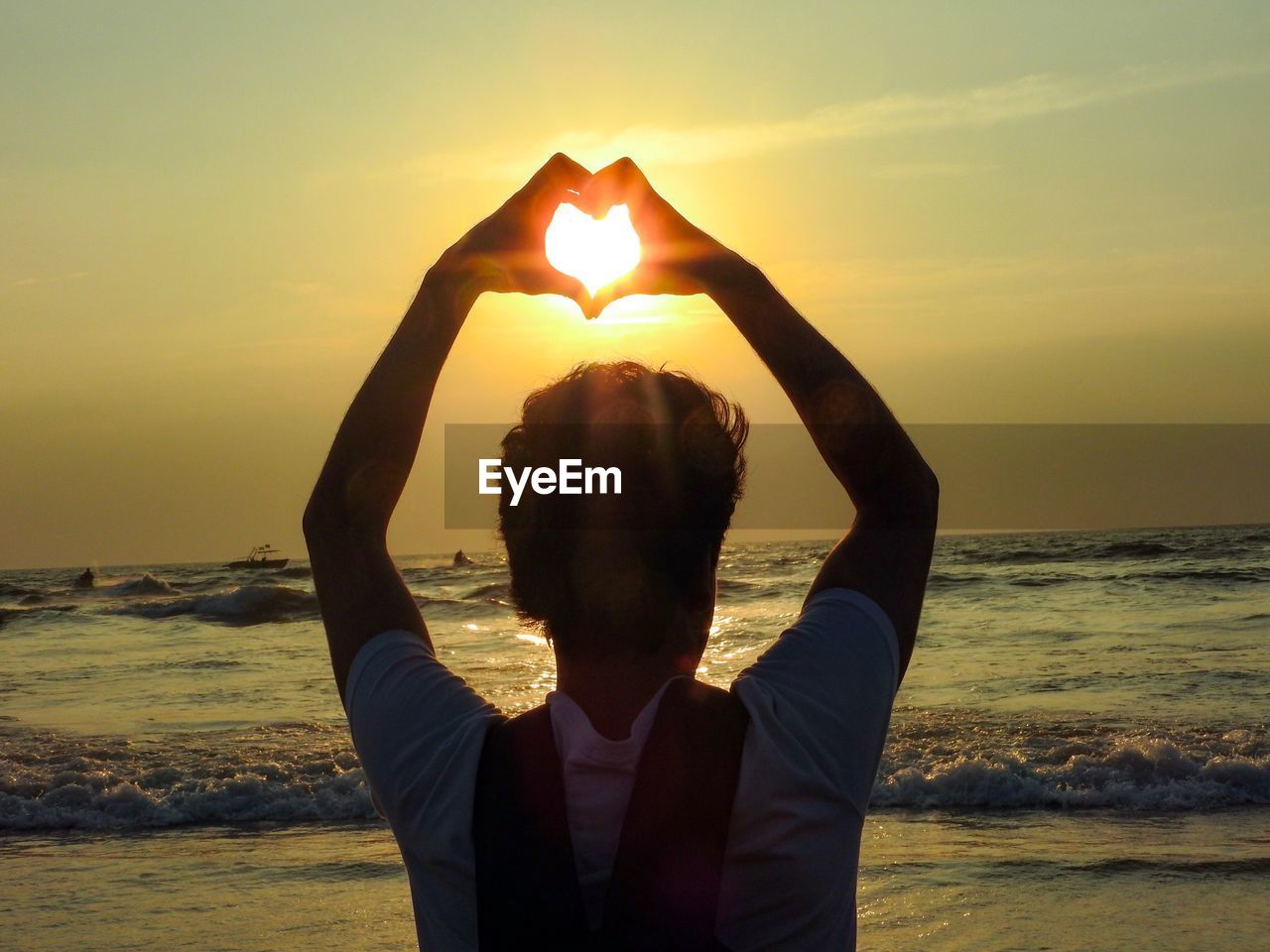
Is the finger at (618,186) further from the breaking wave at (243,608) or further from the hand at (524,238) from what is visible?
the breaking wave at (243,608)

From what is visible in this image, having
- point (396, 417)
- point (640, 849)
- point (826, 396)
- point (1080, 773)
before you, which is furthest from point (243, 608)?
point (640, 849)

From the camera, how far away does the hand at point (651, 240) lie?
4.99 feet

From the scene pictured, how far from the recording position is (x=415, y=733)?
4.46 feet

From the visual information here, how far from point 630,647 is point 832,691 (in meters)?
0.23

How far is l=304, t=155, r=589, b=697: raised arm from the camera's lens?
4.95 ft

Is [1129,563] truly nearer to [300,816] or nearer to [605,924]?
[300,816]

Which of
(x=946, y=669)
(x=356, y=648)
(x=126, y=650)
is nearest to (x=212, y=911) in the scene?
(x=356, y=648)

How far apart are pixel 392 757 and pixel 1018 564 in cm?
3216

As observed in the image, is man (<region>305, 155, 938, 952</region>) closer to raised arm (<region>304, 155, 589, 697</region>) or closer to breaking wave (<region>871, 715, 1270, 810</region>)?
raised arm (<region>304, 155, 589, 697</region>)

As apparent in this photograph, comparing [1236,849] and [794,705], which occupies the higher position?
[794,705]

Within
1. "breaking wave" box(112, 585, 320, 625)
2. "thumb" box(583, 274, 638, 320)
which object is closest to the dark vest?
"thumb" box(583, 274, 638, 320)

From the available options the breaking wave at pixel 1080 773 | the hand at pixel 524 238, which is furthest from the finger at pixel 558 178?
the breaking wave at pixel 1080 773

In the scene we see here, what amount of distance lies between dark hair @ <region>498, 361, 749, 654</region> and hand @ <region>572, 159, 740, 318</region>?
0.49 ft

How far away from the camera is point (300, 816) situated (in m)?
8.44
